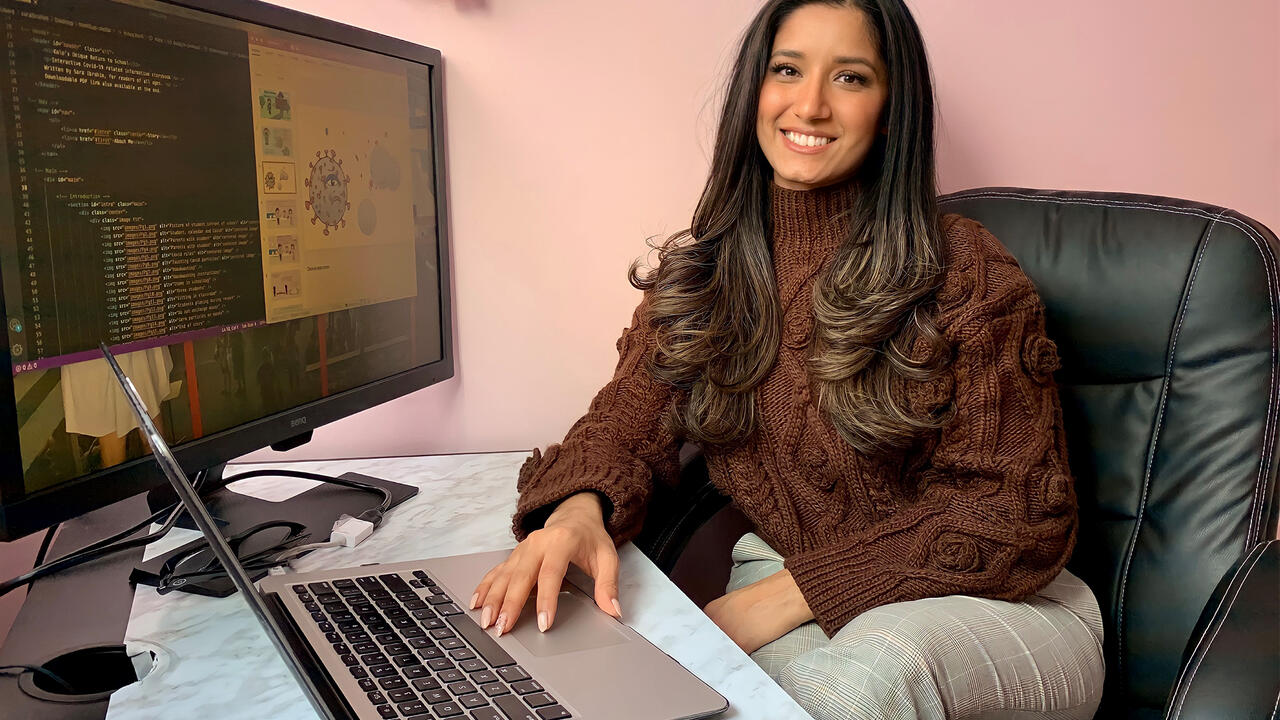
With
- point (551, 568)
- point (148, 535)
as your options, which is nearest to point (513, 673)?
point (551, 568)

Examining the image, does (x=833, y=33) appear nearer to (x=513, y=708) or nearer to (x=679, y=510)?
(x=679, y=510)

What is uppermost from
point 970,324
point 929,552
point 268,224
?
point 268,224

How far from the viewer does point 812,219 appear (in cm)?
130

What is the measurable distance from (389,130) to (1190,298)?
1.00 meters

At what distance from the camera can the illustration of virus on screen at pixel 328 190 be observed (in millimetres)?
1084

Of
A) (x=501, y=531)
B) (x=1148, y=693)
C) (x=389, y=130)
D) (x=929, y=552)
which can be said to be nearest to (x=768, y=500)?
(x=929, y=552)

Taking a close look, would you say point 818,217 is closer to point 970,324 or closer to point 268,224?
point 970,324

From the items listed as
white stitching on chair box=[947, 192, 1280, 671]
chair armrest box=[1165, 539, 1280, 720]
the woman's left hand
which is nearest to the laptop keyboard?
the woman's left hand

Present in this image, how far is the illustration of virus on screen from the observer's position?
3.56 ft

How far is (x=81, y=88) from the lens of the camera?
0.80m

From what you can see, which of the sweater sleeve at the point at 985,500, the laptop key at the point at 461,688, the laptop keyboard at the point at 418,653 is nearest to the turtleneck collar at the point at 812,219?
the sweater sleeve at the point at 985,500

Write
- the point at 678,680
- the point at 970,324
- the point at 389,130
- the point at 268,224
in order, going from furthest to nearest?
the point at 389,130
the point at 970,324
the point at 268,224
the point at 678,680

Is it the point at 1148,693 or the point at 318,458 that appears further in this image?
the point at 318,458

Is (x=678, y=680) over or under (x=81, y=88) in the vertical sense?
under
